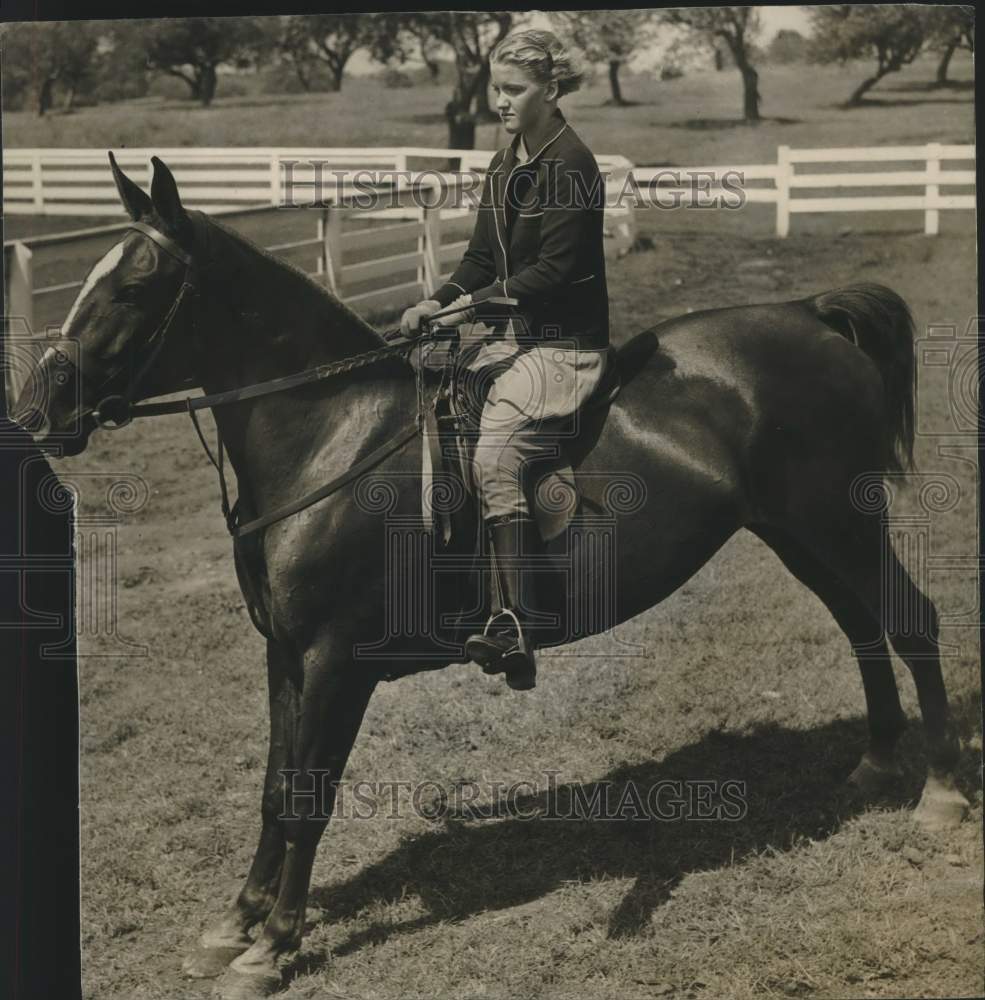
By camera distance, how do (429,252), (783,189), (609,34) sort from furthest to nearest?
(783,189)
(429,252)
(609,34)

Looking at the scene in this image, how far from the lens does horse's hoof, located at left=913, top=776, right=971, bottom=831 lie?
5.27m

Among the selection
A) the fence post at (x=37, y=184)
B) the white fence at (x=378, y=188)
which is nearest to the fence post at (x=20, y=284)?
the white fence at (x=378, y=188)

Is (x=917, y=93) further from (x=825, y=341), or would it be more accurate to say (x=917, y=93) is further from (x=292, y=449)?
(x=292, y=449)

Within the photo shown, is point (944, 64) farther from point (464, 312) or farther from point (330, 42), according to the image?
point (464, 312)

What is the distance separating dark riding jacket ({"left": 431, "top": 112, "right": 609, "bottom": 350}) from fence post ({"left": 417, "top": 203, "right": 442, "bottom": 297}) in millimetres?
5060

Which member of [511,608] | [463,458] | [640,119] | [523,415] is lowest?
[511,608]

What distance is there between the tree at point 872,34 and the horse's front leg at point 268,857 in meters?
5.78

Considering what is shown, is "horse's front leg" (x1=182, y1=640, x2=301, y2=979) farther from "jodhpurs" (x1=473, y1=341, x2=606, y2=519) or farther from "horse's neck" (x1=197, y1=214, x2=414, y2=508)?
"jodhpurs" (x1=473, y1=341, x2=606, y2=519)

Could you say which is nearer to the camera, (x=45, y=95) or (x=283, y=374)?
(x=283, y=374)

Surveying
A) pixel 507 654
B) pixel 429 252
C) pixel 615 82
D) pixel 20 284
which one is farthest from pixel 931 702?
pixel 20 284

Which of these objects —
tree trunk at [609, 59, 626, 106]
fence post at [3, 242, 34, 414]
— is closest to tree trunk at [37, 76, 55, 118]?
fence post at [3, 242, 34, 414]

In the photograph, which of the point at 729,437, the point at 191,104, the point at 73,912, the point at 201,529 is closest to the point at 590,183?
the point at 729,437

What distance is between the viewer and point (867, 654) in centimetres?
548

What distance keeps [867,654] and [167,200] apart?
349cm
